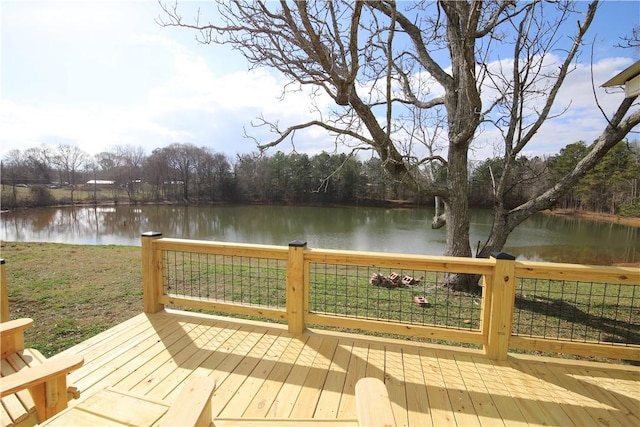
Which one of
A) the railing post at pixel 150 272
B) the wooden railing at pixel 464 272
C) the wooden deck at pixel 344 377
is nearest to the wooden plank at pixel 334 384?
the wooden deck at pixel 344 377

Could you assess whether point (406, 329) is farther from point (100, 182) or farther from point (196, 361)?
point (100, 182)

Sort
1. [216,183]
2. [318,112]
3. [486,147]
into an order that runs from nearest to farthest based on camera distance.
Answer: [318,112]
[486,147]
[216,183]

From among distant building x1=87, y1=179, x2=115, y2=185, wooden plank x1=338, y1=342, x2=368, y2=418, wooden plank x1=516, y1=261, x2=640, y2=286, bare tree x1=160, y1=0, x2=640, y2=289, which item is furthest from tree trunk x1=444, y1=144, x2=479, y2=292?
distant building x1=87, y1=179, x2=115, y2=185

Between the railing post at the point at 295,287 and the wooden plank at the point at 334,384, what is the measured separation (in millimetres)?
430

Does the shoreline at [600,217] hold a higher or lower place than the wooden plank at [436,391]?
lower

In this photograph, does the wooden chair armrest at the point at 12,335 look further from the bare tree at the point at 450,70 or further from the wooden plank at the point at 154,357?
the bare tree at the point at 450,70

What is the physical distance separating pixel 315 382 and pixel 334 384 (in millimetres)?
130

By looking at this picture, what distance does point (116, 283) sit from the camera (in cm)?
522

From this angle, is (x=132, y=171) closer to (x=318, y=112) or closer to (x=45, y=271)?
(x=45, y=271)

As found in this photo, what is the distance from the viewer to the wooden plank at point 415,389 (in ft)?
5.90

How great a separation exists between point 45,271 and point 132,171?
39.3 metres

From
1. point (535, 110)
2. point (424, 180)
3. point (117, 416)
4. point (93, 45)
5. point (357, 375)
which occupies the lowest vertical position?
point (357, 375)

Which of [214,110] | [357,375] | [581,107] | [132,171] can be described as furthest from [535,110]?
[132,171]

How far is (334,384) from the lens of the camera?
211cm
